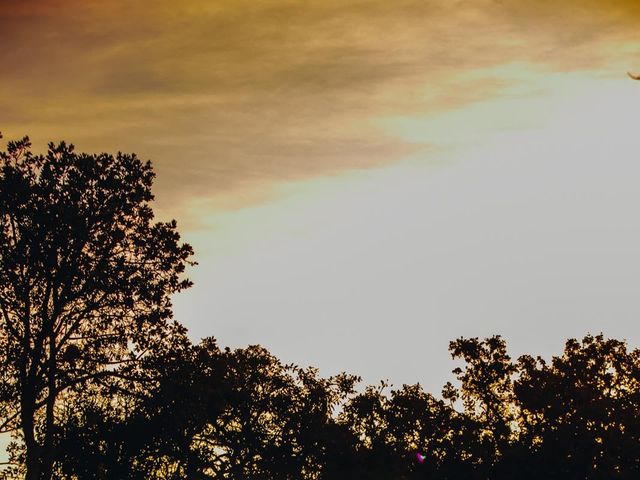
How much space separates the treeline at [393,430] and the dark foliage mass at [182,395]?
0.12 meters

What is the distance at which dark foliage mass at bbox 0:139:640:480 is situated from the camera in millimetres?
35000

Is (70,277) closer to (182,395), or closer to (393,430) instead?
(182,395)

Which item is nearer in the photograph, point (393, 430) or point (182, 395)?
point (182, 395)

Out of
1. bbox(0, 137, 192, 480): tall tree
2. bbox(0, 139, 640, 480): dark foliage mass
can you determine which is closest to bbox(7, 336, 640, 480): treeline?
bbox(0, 139, 640, 480): dark foliage mass

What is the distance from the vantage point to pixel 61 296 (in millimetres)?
35125

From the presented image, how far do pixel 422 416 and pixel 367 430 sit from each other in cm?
603

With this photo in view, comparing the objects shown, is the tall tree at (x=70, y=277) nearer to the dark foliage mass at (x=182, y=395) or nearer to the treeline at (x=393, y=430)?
the dark foliage mass at (x=182, y=395)

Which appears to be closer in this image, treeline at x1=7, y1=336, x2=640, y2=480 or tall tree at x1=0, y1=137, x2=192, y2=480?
tall tree at x1=0, y1=137, x2=192, y2=480

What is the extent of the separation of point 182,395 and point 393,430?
3627 cm

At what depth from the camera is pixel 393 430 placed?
223ft

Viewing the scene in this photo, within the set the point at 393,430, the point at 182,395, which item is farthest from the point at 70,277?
the point at 393,430

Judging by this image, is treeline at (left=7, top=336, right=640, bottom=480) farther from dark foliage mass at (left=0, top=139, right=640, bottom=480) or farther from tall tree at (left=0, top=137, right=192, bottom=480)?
tall tree at (left=0, top=137, right=192, bottom=480)

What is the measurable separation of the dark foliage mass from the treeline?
4.8 inches

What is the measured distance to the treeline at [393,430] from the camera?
190ft
